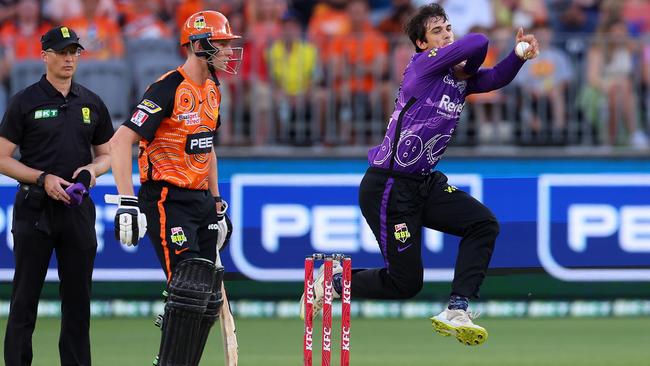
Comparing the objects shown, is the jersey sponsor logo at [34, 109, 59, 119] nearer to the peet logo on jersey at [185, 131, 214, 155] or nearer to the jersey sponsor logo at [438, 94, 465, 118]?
the peet logo on jersey at [185, 131, 214, 155]

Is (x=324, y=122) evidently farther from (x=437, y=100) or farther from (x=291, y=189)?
(x=437, y=100)

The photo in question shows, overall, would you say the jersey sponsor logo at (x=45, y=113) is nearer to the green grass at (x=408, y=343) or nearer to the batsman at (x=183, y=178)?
the batsman at (x=183, y=178)

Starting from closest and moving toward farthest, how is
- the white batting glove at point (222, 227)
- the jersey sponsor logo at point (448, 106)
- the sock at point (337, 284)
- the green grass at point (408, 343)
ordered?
1. the jersey sponsor logo at point (448, 106)
2. the white batting glove at point (222, 227)
3. the sock at point (337, 284)
4. the green grass at point (408, 343)

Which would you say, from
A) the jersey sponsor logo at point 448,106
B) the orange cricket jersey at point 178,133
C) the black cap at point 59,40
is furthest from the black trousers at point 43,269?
the jersey sponsor logo at point 448,106

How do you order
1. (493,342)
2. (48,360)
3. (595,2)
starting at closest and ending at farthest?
(48,360) → (493,342) → (595,2)

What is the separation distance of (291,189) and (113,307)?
2.06m

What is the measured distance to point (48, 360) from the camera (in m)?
10.1

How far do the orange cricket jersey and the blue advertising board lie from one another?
15.2 ft

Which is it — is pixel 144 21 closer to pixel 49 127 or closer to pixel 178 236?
pixel 49 127

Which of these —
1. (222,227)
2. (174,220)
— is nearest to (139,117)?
(174,220)

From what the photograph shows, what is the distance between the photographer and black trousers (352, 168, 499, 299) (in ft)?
28.8

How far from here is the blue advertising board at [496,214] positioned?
13000 millimetres

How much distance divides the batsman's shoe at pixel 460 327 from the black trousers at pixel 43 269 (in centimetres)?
222

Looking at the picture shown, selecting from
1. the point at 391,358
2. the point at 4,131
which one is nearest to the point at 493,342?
the point at 391,358
